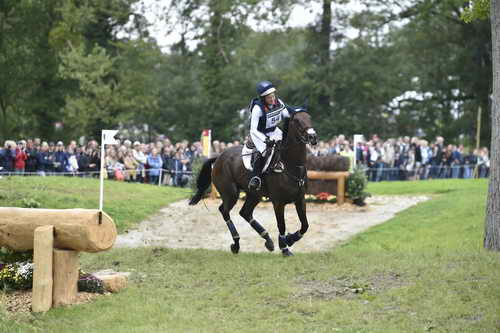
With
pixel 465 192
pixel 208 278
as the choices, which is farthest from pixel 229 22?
pixel 208 278

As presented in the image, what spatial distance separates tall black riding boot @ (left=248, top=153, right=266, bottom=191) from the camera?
496 inches

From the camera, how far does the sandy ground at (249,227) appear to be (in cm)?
1670

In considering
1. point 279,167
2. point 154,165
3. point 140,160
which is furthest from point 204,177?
point 154,165

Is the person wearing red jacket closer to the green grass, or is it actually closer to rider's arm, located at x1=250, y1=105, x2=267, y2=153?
the green grass

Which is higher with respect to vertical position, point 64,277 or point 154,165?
point 154,165

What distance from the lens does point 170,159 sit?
90.2ft

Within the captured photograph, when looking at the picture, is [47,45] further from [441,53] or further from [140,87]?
[441,53]

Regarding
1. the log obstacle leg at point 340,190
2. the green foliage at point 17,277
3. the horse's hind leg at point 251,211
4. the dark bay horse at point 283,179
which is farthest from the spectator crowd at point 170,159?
the green foliage at point 17,277

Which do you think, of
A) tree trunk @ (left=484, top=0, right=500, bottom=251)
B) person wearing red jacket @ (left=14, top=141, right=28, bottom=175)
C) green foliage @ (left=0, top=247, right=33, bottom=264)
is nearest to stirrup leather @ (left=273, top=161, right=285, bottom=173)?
tree trunk @ (left=484, top=0, right=500, bottom=251)

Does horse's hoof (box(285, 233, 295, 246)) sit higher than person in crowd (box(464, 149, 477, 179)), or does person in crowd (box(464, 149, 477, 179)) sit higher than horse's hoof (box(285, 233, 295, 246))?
person in crowd (box(464, 149, 477, 179))

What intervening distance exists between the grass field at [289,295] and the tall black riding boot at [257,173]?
4.00 feet

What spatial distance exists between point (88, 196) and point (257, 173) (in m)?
8.83

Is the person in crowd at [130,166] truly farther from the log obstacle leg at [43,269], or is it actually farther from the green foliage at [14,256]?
the log obstacle leg at [43,269]

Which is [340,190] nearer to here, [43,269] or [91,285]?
[91,285]
